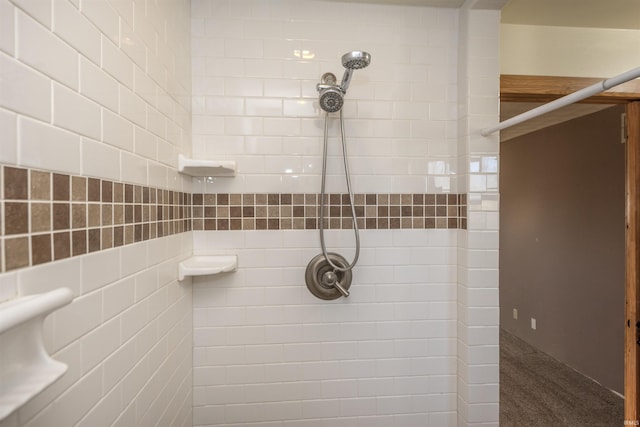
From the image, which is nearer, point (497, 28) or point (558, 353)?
point (497, 28)

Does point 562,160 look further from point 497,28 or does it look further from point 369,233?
point 369,233

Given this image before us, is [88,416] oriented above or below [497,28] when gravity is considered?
below

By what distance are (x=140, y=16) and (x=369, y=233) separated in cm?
118

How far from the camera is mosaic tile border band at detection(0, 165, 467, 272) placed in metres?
0.51

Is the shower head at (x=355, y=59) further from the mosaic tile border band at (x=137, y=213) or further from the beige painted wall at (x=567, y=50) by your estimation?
the beige painted wall at (x=567, y=50)

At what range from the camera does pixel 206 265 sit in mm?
1273

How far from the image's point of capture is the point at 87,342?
26.5 inches

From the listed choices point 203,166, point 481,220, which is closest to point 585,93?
point 481,220

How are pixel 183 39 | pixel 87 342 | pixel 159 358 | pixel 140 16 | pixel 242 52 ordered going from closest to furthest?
pixel 87 342 → pixel 140 16 → pixel 159 358 → pixel 183 39 → pixel 242 52

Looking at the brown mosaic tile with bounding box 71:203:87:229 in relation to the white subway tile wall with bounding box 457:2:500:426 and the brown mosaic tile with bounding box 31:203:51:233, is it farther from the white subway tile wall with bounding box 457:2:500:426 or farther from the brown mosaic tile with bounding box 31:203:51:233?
the white subway tile wall with bounding box 457:2:500:426

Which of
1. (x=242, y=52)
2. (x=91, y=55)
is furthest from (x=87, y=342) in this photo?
(x=242, y=52)

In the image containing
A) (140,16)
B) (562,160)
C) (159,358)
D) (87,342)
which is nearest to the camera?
(87,342)

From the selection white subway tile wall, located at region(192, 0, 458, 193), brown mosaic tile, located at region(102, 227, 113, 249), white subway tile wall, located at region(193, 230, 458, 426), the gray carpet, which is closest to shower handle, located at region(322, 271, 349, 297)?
white subway tile wall, located at region(193, 230, 458, 426)

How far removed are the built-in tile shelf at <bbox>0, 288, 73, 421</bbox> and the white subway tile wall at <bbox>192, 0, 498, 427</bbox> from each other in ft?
3.11
